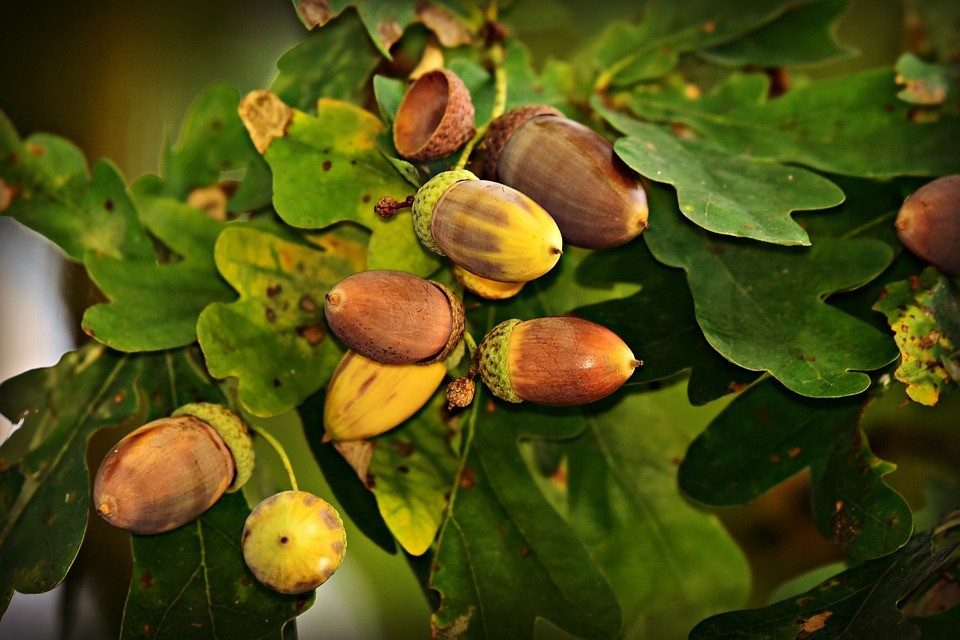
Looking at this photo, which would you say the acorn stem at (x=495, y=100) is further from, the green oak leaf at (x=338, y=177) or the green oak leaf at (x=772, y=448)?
the green oak leaf at (x=772, y=448)

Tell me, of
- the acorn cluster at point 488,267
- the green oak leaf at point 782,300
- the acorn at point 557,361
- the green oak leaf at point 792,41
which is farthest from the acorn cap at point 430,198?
the green oak leaf at point 792,41

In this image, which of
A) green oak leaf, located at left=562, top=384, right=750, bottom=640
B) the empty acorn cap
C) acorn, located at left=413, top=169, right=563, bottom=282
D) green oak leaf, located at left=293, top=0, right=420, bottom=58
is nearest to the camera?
acorn, located at left=413, top=169, right=563, bottom=282

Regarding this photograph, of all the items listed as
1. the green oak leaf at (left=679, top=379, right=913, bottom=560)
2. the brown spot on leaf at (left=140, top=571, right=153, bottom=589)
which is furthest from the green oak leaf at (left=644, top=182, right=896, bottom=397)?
the brown spot on leaf at (left=140, top=571, right=153, bottom=589)

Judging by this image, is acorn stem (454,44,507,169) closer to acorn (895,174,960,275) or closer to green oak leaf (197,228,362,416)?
green oak leaf (197,228,362,416)

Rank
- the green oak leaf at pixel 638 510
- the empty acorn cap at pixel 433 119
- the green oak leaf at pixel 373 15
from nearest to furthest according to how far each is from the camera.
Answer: the empty acorn cap at pixel 433 119 → the green oak leaf at pixel 373 15 → the green oak leaf at pixel 638 510

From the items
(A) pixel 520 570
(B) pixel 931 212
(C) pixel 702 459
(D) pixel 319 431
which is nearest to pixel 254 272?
(D) pixel 319 431

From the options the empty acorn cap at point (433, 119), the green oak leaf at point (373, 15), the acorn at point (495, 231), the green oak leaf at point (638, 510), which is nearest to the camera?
the acorn at point (495, 231)

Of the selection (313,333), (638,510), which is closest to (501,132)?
(313,333)
